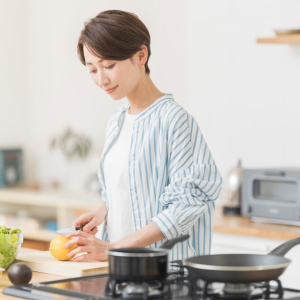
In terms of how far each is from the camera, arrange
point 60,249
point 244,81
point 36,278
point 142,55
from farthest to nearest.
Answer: point 244,81
point 142,55
point 60,249
point 36,278

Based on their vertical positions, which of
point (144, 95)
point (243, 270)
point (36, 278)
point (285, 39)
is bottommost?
point (36, 278)

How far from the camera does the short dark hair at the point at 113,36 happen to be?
195 centimetres

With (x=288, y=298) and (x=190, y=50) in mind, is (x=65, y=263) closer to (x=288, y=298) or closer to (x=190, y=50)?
(x=288, y=298)

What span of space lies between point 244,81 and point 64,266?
2153 millimetres

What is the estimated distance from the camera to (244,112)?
3.68m

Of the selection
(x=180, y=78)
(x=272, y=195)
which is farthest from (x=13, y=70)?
(x=272, y=195)

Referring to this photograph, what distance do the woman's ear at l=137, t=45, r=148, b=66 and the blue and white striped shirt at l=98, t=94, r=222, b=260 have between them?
13 cm

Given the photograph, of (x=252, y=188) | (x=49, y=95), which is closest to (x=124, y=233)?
Result: (x=252, y=188)

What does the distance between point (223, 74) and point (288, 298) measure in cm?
250

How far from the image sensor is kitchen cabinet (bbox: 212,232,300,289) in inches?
116

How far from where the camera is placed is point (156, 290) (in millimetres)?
1353

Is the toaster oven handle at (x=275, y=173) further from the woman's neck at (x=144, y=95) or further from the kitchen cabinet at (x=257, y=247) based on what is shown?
the woman's neck at (x=144, y=95)

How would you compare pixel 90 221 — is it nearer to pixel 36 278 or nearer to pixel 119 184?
pixel 119 184

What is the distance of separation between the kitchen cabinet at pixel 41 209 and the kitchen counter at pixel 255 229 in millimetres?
1196
